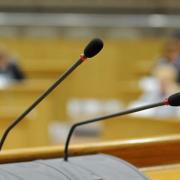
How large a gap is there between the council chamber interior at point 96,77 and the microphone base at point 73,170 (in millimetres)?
98

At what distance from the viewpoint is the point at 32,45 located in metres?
5.51

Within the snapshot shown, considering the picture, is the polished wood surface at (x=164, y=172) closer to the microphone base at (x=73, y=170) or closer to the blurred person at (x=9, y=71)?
the microphone base at (x=73, y=170)

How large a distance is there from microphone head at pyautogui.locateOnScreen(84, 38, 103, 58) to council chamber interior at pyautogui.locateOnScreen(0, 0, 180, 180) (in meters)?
0.23

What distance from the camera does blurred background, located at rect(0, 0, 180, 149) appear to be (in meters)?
2.72

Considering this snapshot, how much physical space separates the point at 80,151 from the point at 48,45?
15.1 ft

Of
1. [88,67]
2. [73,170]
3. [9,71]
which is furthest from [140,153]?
[88,67]

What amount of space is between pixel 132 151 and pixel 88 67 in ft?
13.2

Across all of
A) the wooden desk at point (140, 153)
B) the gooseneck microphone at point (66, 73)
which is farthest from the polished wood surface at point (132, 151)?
the gooseneck microphone at point (66, 73)

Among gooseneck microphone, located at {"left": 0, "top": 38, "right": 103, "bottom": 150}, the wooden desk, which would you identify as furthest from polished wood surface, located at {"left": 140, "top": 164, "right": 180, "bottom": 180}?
gooseneck microphone, located at {"left": 0, "top": 38, "right": 103, "bottom": 150}

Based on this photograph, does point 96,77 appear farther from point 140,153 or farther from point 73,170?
point 73,170

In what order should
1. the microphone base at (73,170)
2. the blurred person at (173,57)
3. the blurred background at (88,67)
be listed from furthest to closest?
the blurred person at (173,57) < the blurred background at (88,67) < the microphone base at (73,170)

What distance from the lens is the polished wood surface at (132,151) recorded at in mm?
939

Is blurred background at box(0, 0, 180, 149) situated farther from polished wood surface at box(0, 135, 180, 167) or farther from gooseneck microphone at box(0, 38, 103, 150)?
gooseneck microphone at box(0, 38, 103, 150)

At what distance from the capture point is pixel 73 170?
796mm
